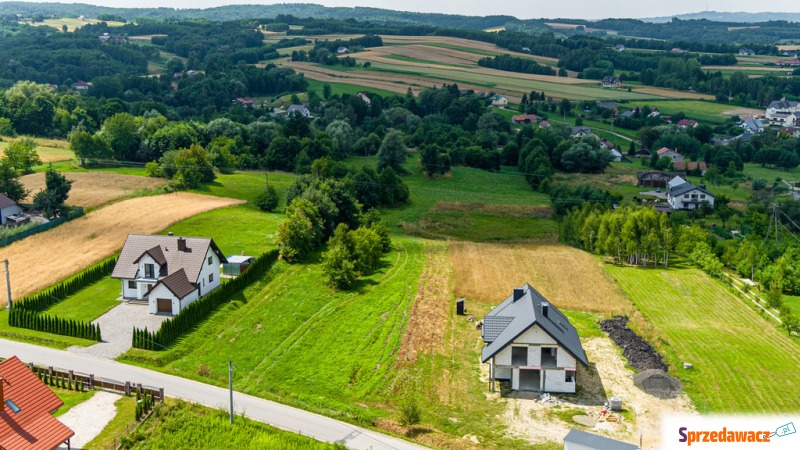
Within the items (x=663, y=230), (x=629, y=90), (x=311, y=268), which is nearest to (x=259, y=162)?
(x=311, y=268)

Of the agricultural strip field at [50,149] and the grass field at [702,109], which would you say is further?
the grass field at [702,109]

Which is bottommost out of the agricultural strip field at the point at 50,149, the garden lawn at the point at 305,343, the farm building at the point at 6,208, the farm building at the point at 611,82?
the garden lawn at the point at 305,343

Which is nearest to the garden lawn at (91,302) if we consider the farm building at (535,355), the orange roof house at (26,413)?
the orange roof house at (26,413)

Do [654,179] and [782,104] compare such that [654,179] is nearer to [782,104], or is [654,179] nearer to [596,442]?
[782,104]

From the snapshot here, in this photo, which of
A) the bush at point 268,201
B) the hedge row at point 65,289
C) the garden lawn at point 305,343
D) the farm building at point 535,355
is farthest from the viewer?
the bush at point 268,201

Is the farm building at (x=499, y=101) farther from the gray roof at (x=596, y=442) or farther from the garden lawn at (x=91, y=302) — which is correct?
the gray roof at (x=596, y=442)

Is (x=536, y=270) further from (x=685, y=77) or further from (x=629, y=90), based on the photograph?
(x=685, y=77)

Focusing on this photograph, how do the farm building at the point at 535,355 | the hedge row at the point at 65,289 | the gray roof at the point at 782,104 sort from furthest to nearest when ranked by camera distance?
the gray roof at the point at 782,104, the hedge row at the point at 65,289, the farm building at the point at 535,355
